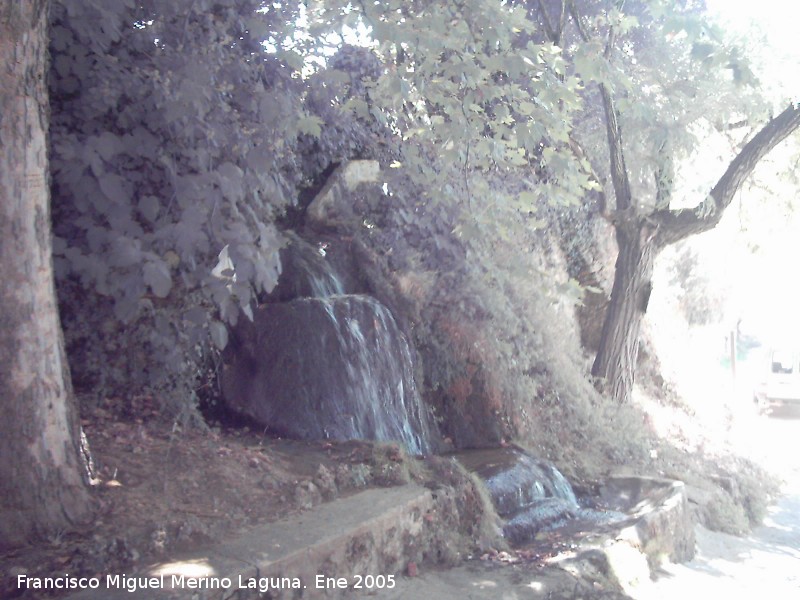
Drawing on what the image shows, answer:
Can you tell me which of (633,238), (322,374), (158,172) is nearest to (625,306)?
(633,238)

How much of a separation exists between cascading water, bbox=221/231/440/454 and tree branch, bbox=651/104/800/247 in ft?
15.6

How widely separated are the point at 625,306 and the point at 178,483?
757 centimetres

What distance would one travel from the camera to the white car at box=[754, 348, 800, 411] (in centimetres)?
2278

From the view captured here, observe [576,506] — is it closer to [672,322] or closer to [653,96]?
[653,96]

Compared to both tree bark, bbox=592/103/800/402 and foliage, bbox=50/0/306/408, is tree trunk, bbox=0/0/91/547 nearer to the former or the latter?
foliage, bbox=50/0/306/408

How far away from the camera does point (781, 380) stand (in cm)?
2311

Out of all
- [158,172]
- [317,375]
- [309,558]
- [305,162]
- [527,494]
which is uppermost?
[305,162]

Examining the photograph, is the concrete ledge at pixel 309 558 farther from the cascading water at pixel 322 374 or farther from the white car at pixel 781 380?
the white car at pixel 781 380

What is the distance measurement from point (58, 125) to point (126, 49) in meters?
0.87

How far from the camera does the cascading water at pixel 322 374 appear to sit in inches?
291

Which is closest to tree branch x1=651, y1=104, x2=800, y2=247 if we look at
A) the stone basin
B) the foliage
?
the stone basin

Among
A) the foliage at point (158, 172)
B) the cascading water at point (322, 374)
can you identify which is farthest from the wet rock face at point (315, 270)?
the foliage at point (158, 172)

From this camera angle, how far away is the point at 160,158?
5988 millimetres

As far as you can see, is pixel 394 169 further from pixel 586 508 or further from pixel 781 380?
pixel 781 380
